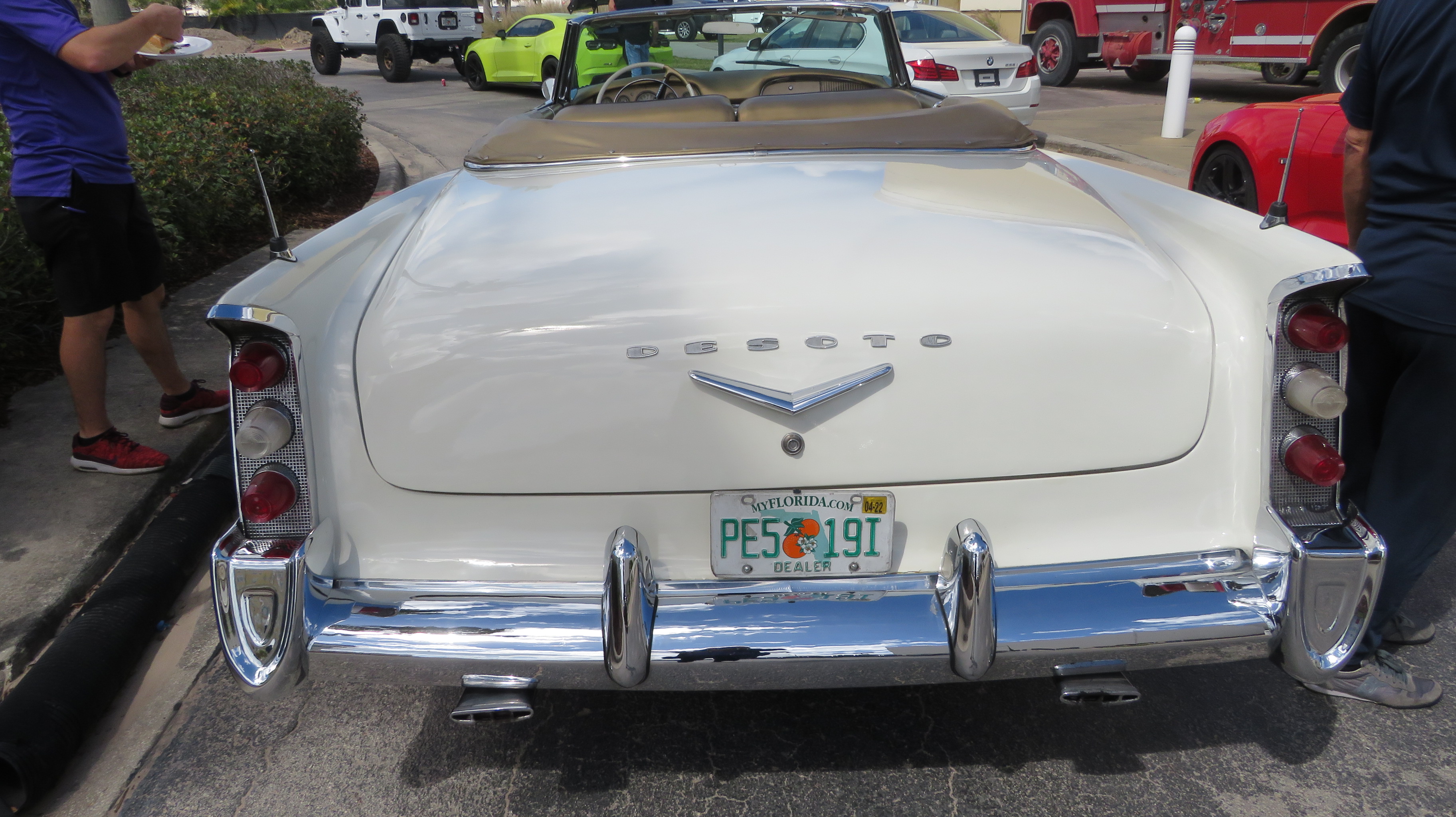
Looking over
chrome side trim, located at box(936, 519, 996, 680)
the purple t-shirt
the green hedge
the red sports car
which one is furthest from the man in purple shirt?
the red sports car

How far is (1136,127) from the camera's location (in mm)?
11156

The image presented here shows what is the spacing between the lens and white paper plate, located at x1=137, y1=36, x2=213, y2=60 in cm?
358

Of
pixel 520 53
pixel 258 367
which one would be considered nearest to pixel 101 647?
pixel 258 367

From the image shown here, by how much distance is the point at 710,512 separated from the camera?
1.99m

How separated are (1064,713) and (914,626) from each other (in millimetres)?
915

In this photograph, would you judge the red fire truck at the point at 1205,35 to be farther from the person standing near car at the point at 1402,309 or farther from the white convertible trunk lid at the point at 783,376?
the white convertible trunk lid at the point at 783,376

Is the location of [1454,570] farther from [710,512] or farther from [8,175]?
[8,175]

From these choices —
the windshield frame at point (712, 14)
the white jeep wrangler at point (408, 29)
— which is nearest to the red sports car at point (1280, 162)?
the windshield frame at point (712, 14)

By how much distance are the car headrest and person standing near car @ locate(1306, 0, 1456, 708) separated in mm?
1869

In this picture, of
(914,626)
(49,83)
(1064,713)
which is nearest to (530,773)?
(914,626)

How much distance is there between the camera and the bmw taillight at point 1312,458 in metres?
1.93

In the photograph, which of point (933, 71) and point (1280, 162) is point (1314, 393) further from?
point (933, 71)

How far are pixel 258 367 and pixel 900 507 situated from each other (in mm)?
1290

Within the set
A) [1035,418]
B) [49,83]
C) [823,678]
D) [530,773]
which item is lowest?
[530,773]
